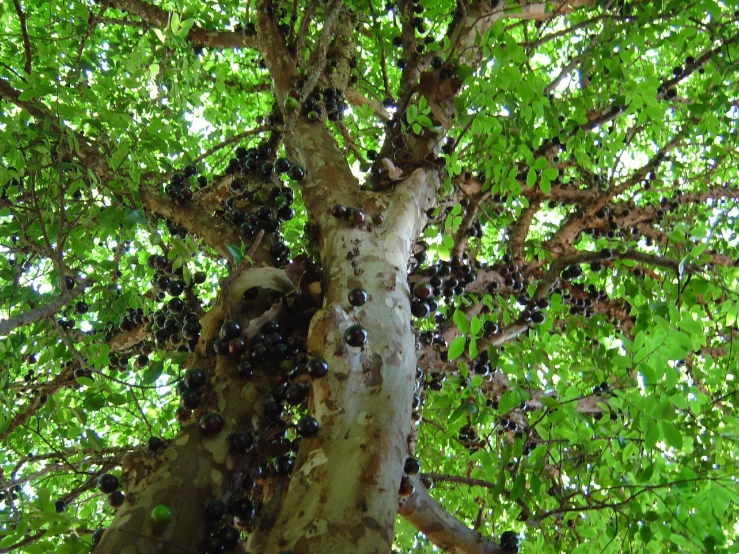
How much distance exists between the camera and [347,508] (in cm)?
152

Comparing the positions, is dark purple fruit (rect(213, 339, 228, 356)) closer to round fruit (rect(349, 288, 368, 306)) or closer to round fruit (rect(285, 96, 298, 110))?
round fruit (rect(349, 288, 368, 306))

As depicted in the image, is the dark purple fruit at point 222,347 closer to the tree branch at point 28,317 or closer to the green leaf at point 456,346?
the tree branch at point 28,317

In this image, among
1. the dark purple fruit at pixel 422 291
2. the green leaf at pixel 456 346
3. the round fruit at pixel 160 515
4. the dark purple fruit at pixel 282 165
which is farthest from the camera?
the dark purple fruit at pixel 282 165

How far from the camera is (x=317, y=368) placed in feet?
6.07

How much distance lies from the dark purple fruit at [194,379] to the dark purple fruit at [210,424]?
18 cm

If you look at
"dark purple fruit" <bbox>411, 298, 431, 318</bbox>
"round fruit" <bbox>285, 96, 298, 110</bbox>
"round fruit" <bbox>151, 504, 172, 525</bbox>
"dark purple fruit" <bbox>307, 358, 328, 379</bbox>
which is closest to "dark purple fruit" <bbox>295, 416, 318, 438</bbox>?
"dark purple fruit" <bbox>307, 358, 328, 379</bbox>

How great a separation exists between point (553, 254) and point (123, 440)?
4.30 meters

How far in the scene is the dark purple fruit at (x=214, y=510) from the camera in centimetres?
175

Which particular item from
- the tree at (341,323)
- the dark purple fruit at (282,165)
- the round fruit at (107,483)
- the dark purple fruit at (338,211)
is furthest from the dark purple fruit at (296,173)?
the round fruit at (107,483)

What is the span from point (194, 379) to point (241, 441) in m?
0.33

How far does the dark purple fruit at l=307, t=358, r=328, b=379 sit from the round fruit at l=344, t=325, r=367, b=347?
12 centimetres

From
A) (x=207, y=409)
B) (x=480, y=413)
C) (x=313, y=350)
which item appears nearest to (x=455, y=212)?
(x=480, y=413)

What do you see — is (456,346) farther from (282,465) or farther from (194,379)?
(194,379)

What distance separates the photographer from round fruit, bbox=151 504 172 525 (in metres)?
1.61
